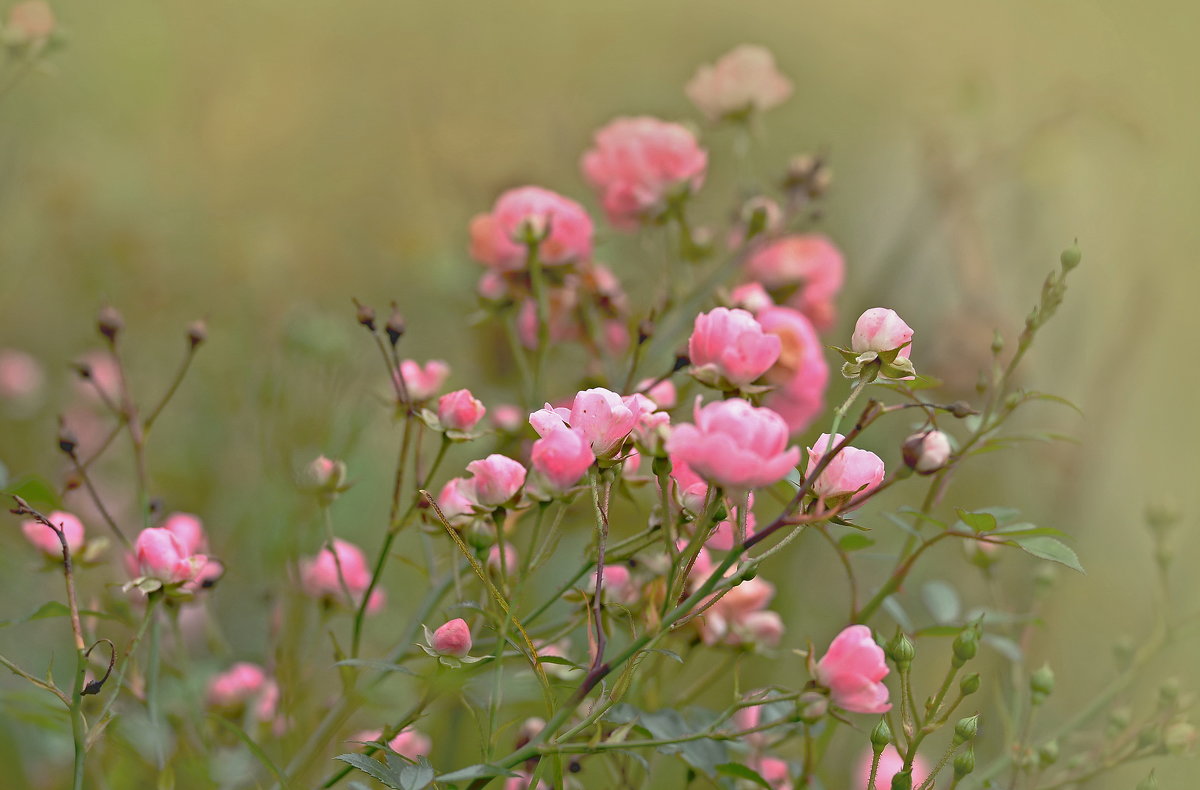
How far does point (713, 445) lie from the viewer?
0.88 feet

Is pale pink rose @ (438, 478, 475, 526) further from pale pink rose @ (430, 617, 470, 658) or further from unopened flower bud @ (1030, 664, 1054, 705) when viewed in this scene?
unopened flower bud @ (1030, 664, 1054, 705)

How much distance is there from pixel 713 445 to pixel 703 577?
0.18 m

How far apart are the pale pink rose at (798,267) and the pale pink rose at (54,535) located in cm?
39

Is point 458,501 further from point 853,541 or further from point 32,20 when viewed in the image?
point 32,20

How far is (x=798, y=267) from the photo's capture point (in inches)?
23.8

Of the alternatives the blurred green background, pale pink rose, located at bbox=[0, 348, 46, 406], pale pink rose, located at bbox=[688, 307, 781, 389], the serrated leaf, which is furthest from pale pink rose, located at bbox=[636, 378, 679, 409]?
pale pink rose, located at bbox=[0, 348, 46, 406]

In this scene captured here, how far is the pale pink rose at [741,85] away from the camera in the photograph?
602mm

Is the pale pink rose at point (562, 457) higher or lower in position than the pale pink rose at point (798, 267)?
lower

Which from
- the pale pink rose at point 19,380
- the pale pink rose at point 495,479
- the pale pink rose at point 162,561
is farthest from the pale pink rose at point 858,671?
the pale pink rose at point 19,380

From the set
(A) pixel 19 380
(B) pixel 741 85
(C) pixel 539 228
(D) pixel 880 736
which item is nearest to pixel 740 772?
(D) pixel 880 736

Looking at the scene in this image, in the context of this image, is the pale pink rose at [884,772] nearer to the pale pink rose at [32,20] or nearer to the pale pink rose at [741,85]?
the pale pink rose at [741,85]

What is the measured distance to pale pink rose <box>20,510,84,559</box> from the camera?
400 mm

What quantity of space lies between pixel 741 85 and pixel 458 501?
366 mm

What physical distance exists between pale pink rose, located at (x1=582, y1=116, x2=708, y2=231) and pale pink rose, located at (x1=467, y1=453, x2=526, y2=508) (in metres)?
0.26
